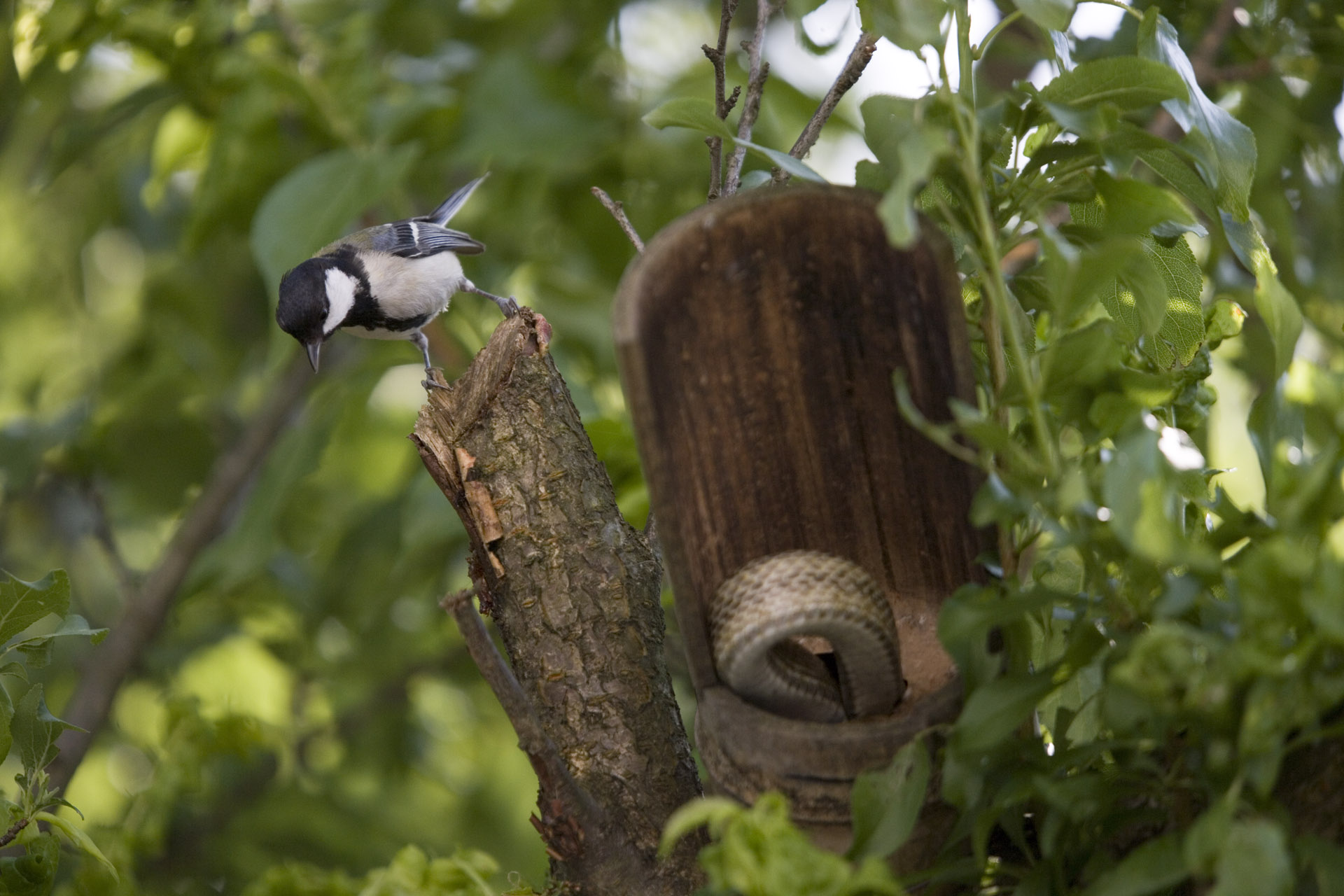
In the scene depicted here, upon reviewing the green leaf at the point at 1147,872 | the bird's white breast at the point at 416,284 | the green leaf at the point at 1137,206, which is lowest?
the bird's white breast at the point at 416,284

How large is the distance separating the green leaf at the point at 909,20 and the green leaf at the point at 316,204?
106 cm

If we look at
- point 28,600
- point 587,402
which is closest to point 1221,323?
point 587,402

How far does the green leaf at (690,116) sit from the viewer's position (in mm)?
822

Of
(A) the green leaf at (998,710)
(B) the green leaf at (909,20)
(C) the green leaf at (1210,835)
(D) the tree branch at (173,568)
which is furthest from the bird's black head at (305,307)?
(C) the green leaf at (1210,835)

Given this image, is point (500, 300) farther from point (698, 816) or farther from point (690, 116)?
point (698, 816)

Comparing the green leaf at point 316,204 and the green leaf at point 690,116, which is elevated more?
the green leaf at point 690,116

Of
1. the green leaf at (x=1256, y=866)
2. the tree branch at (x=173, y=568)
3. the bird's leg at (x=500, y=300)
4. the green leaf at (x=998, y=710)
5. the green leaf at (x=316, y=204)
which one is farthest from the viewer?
the tree branch at (x=173, y=568)

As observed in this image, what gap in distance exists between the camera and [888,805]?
27.5 inches

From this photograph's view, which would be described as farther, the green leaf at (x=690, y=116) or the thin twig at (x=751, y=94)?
the thin twig at (x=751, y=94)

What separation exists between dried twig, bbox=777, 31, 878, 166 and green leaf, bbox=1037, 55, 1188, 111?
320 mm

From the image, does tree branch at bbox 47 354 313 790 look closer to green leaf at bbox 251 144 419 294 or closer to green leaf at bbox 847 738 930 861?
green leaf at bbox 251 144 419 294

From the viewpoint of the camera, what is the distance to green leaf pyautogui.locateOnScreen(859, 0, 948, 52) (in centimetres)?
73

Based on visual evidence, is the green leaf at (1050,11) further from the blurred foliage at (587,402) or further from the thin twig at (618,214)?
the thin twig at (618,214)

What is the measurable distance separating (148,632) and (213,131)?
36.5 inches
